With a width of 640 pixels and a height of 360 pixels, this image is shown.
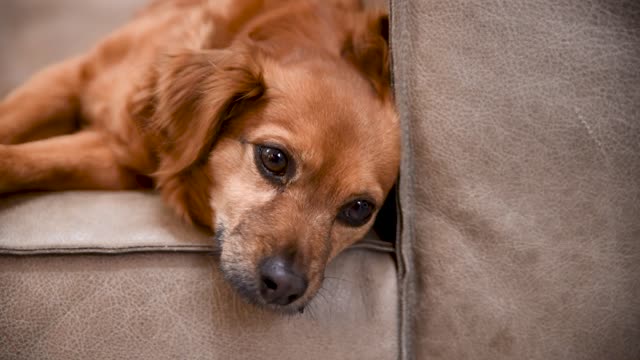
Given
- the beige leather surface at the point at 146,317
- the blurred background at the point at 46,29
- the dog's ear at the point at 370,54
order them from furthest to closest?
the blurred background at the point at 46,29 → the dog's ear at the point at 370,54 → the beige leather surface at the point at 146,317

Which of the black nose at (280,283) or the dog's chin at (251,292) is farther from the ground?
the black nose at (280,283)

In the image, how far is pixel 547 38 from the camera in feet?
3.94

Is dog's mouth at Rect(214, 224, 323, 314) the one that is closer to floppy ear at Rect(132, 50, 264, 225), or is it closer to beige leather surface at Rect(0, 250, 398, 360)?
beige leather surface at Rect(0, 250, 398, 360)

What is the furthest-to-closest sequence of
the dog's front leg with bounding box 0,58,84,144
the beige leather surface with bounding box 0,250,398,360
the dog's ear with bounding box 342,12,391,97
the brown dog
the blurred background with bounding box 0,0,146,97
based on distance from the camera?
the blurred background with bounding box 0,0,146,97 → the dog's front leg with bounding box 0,58,84,144 → the dog's ear with bounding box 342,12,391,97 → the brown dog → the beige leather surface with bounding box 0,250,398,360

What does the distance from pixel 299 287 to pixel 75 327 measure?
434 millimetres


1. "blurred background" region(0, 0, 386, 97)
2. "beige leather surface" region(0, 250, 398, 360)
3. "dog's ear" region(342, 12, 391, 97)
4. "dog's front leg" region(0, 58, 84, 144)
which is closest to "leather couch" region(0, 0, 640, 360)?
"beige leather surface" region(0, 250, 398, 360)

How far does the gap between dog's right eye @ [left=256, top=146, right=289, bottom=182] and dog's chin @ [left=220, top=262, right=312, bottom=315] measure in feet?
0.74

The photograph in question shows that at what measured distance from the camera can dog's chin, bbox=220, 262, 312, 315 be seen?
116cm

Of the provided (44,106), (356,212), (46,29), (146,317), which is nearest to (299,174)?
(356,212)

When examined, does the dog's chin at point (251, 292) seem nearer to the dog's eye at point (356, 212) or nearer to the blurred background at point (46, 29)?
the dog's eye at point (356, 212)

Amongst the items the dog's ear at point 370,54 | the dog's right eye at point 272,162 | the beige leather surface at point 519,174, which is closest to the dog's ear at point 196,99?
the dog's right eye at point 272,162

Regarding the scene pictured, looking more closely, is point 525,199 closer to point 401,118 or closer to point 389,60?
point 401,118

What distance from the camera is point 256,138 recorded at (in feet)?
4.20

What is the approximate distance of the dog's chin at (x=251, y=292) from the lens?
3.81 feet
